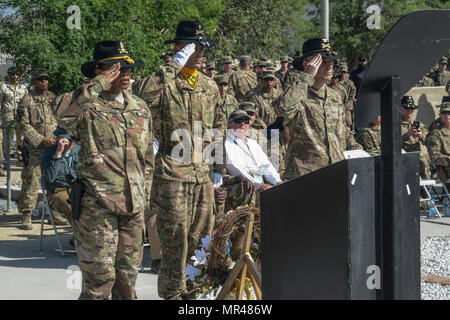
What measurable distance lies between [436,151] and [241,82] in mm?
4321

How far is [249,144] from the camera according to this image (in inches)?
324

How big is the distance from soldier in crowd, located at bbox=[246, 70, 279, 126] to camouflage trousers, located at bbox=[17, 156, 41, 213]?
3769mm

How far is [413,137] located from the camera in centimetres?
1218

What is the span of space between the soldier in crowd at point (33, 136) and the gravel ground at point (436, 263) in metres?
5.12

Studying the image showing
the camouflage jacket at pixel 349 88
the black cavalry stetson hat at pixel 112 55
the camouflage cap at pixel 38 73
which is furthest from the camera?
the camouflage jacket at pixel 349 88

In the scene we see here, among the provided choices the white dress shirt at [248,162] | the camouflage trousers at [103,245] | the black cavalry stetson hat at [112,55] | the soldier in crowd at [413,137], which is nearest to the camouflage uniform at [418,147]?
the soldier in crowd at [413,137]

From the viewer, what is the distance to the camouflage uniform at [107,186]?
5.11 meters

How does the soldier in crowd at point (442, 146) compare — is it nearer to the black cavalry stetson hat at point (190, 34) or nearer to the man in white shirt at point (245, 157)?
the man in white shirt at point (245, 157)

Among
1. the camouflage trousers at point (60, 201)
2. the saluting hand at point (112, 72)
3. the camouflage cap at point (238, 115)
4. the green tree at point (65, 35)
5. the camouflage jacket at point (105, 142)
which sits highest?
the green tree at point (65, 35)

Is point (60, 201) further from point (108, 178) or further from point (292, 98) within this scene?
point (108, 178)

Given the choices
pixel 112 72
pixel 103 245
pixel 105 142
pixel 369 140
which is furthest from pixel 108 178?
pixel 369 140

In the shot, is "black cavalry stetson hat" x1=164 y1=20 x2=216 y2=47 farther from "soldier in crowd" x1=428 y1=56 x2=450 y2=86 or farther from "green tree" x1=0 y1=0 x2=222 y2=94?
"soldier in crowd" x1=428 y1=56 x2=450 y2=86
